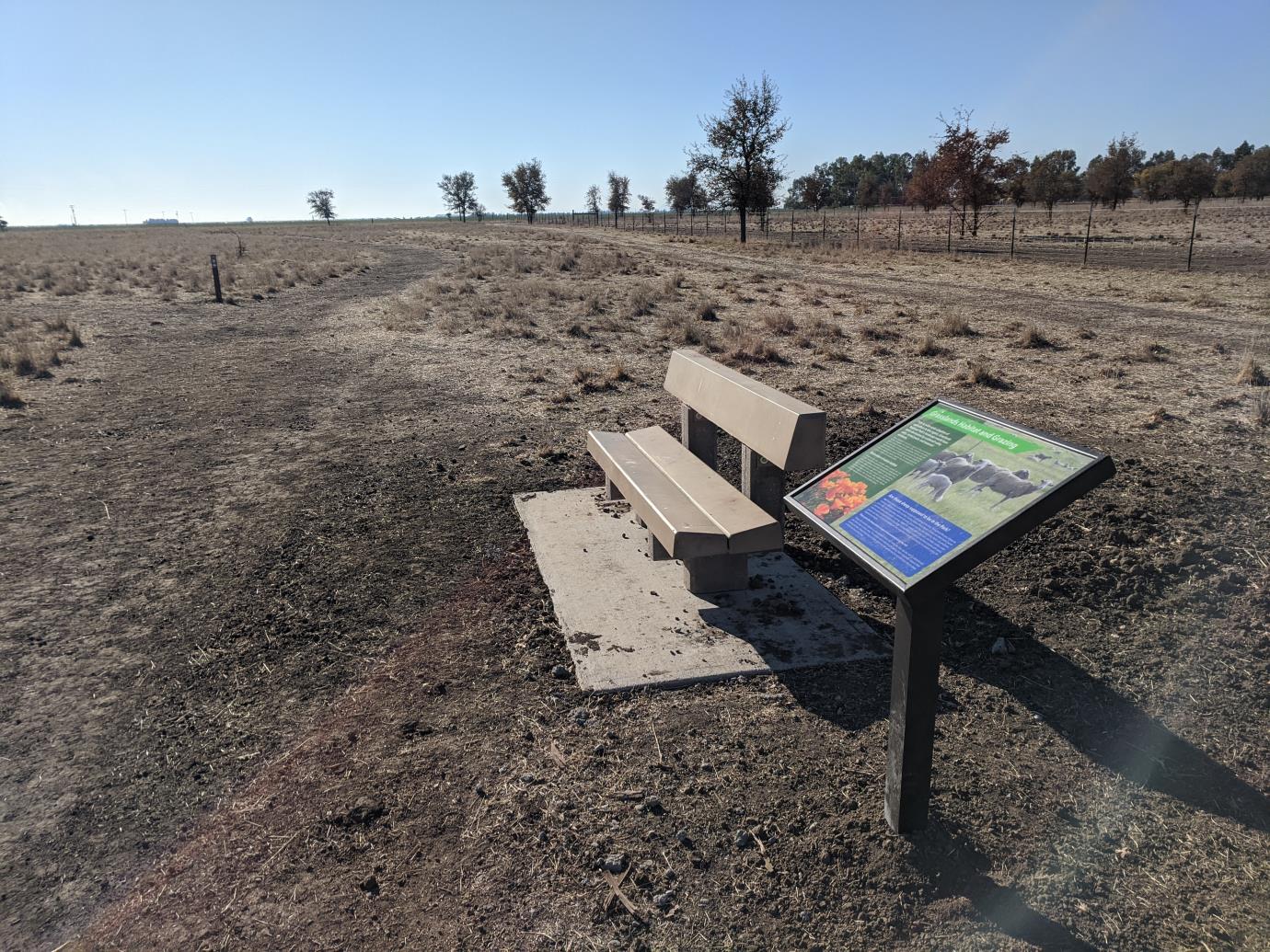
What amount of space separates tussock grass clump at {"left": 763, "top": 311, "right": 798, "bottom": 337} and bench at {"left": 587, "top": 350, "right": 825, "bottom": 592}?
7971 millimetres

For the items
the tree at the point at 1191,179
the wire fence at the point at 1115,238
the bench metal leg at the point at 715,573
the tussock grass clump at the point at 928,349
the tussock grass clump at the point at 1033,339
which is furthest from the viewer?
the tree at the point at 1191,179

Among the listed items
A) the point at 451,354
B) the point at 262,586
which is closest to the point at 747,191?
the point at 451,354

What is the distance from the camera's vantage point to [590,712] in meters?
3.66

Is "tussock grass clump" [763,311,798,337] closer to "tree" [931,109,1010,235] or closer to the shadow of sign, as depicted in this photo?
the shadow of sign

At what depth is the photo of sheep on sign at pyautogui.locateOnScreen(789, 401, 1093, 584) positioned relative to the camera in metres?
2.57

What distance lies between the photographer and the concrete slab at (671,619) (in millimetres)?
3988

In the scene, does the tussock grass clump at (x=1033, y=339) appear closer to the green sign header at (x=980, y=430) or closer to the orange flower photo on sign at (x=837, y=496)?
the green sign header at (x=980, y=430)

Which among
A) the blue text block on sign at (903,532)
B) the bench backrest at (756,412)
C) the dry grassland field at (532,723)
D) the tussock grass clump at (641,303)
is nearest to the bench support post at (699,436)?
the bench backrest at (756,412)

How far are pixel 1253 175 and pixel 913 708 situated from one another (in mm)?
72947

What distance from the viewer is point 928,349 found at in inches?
448

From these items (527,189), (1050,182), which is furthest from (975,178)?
(527,189)

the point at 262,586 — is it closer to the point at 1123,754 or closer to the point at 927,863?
the point at 927,863

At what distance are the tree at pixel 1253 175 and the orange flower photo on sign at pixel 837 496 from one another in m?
71.2

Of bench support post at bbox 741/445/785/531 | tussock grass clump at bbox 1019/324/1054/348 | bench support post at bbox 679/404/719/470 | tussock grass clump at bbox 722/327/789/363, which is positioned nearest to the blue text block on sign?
bench support post at bbox 741/445/785/531
